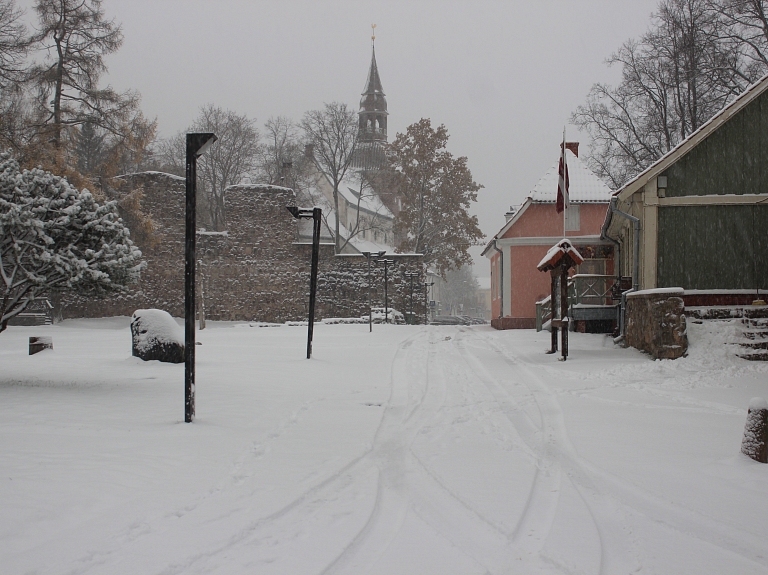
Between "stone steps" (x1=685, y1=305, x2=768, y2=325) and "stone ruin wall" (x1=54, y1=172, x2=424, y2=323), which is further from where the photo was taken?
"stone ruin wall" (x1=54, y1=172, x2=424, y2=323)

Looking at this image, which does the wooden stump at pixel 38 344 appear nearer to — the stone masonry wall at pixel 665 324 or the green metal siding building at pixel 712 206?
the stone masonry wall at pixel 665 324

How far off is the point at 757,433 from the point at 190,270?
5.30 meters

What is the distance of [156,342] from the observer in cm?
1114

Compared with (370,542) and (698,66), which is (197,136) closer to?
(370,542)

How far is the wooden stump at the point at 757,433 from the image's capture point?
518 cm

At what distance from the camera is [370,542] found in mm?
3500

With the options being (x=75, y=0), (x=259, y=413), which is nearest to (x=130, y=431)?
(x=259, y=413)

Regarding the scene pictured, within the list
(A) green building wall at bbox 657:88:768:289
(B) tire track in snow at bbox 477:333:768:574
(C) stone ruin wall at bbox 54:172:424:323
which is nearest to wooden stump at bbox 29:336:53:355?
(B) tire track in snow at bbox 477:333:768:574

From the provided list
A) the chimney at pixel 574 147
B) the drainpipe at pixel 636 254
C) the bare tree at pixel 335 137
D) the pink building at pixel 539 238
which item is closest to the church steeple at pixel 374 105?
the bare tree at pixel 335 137

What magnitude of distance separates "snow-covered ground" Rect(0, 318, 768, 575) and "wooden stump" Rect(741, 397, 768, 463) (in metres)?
0.11

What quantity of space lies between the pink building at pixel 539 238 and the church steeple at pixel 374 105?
47.6 meters

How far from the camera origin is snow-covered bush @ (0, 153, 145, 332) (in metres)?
7.97

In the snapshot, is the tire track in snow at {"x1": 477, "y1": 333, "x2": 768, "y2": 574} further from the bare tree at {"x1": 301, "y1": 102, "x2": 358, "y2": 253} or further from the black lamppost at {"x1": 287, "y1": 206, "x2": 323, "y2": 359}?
the bare tree at {"x1": 301, "y1": 102, "x2": 358, "y2": 253}

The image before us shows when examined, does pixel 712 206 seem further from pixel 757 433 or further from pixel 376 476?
pixel 376 476
